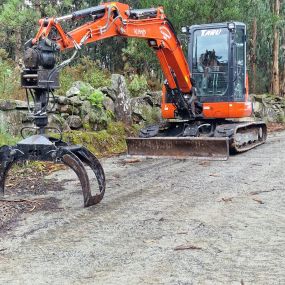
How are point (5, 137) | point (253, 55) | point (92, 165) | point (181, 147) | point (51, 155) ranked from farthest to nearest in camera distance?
1. point (253, 55)
2. point (181, 147)
3. point (5, 137)
4. point (92, 165)
5. point (51, 155)

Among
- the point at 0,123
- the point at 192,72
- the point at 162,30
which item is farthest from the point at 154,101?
the point at 0,123

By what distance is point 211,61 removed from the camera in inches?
400

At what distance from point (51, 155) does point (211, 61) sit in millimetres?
5740

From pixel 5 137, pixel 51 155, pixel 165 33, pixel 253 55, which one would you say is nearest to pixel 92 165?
pixel 51 155

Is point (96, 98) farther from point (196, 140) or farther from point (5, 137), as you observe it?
point (5, 137)

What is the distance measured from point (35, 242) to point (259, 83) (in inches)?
887

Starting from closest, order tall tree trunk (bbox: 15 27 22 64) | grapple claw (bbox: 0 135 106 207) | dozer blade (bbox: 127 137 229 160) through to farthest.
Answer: grapple claw (bbox: 0 135 106 207) → dozer blade (bbox: 127 137 229 160) → tall tree trunk (bbox: 15 27 22 64)

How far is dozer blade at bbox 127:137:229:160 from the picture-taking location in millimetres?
8734

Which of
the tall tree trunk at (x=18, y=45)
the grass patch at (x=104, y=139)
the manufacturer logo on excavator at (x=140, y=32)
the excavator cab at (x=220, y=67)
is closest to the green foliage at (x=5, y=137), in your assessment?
the grass patch at (x=104, y=139)

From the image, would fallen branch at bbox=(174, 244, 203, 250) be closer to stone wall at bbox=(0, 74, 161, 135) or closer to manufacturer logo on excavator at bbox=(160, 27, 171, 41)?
stone wall at bbox=(0, 74, 161, 135)

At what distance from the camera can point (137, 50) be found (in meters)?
15.1

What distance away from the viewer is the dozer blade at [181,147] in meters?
8.73

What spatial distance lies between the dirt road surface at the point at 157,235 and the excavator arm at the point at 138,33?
6.57ft

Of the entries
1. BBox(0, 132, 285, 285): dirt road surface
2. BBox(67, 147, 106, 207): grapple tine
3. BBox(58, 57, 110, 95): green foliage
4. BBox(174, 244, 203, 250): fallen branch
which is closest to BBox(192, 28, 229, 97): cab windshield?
BBox(58, 57, 110, 95): green foliage
